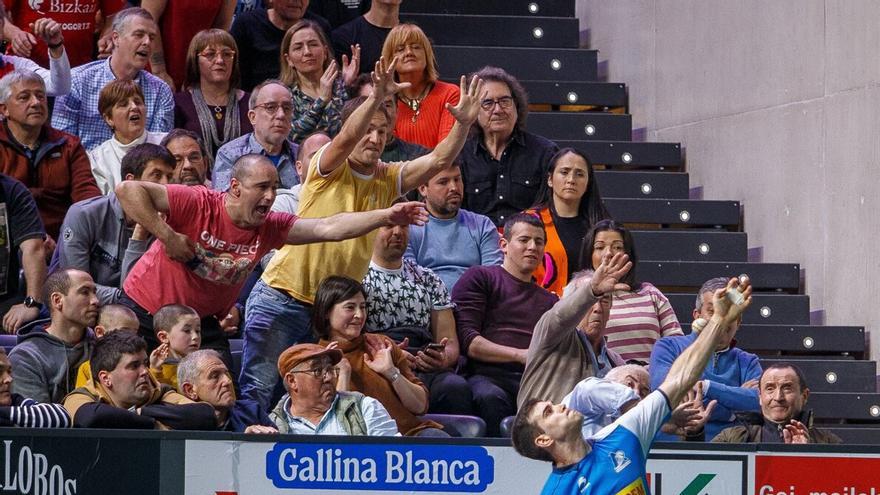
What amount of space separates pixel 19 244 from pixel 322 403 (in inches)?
76.5

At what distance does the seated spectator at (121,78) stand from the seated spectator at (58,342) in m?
2.05

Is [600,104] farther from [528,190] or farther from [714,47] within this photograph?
[528,190]

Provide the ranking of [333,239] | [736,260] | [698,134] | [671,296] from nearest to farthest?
[333,239] < [671,296] < [736,260] < [698,134]

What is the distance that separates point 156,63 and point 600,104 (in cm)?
351

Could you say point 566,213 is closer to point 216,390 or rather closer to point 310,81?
point 310,81

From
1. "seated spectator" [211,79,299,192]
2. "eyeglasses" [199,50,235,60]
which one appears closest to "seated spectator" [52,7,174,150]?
"eyeglasses" [199,50,235,60]

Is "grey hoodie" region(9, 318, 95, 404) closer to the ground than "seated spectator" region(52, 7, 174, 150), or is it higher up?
closer to the ground

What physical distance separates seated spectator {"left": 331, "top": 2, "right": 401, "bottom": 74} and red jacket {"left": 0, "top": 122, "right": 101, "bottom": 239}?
2.28m

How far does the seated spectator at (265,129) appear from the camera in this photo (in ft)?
28.6

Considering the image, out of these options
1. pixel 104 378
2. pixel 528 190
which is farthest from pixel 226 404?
pixel 528 190

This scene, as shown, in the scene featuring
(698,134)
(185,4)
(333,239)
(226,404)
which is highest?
(185,4)

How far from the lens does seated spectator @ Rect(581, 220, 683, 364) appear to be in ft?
26.9

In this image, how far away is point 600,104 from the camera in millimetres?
11812

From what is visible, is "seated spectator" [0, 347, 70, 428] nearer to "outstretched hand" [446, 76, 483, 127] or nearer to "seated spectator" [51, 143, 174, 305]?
"seated spectator" [51, 143, 174, 305]
